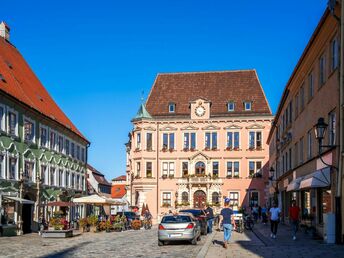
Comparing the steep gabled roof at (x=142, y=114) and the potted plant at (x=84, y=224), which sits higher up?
the steep gabled roof at (x=142, y=114)

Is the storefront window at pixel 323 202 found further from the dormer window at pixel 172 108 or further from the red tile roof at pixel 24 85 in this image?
the dormer window at pixel 172 108

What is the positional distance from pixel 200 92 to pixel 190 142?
8.44 metres

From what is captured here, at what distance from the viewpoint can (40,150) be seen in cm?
4303

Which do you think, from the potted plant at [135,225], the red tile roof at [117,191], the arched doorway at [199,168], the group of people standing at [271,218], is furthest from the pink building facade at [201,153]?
the red tile roof at [117,191]

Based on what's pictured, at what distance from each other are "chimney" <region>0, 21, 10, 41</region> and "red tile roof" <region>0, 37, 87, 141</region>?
1.85ft

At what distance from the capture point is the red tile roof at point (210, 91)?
77.5m

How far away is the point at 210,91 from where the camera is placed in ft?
265

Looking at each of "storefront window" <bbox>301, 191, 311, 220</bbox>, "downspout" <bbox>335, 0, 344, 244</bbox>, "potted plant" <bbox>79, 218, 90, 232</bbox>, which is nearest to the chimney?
"potted plant" <bbox>79, 218, 90, 232</bbox>

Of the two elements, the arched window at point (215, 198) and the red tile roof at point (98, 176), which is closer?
the arched window at point (215, 198)

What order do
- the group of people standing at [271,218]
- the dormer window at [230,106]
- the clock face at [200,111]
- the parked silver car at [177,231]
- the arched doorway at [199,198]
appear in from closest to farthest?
the group of people standing at [271,218], the parked silver car at [177,231], the arched doorway at [199,198], the clock face at [200,111], the dormer window at [230,106]

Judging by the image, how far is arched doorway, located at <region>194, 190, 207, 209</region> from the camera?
7400cm

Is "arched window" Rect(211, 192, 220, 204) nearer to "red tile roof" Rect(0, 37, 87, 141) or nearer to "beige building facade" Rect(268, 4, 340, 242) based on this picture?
"red tile roof" Rect(0, 37, 87, 141)

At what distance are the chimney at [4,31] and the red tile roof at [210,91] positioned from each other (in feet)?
104

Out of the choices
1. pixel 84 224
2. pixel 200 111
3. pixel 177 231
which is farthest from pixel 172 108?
pixel 177 231
